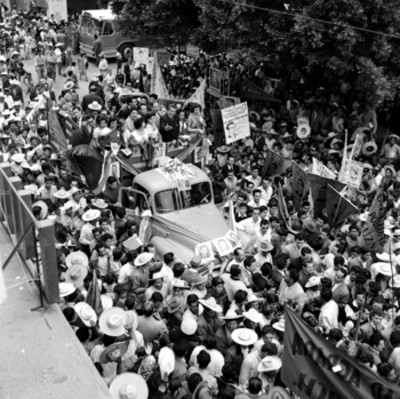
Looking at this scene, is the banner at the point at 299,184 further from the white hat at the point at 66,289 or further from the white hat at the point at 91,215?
the white hat at the point at 66,289

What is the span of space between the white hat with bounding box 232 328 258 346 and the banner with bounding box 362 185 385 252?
318cm

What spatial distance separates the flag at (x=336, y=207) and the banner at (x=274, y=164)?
1920mm

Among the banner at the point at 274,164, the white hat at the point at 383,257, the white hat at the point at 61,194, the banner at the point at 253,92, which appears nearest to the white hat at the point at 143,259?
the white hat at the point at 61,194

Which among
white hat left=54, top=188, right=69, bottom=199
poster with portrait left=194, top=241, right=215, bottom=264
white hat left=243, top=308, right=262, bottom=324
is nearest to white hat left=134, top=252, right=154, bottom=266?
poster with portrait left=194, top=241, right=215, bottom=264

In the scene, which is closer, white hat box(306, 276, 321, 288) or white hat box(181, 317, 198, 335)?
white hat box(181, 317, 198, 335)

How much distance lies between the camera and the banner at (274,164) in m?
11.9

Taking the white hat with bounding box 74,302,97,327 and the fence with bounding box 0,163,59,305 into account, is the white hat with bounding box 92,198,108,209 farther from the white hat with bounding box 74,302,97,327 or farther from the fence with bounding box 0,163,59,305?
the white hat with bounding box 74,302,97,327

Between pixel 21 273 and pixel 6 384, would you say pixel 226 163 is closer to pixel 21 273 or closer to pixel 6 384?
pixel 21 273

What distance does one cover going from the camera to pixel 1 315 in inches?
241

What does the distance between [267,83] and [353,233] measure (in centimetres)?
904

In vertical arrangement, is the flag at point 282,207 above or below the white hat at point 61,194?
below

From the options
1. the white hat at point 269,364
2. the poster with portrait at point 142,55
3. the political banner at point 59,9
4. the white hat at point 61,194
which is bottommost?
the white hat at point 269,364

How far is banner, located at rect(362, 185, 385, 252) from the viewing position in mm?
9211

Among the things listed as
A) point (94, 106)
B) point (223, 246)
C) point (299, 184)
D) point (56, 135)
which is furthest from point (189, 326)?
point (94, 106)
